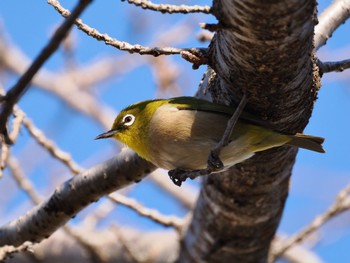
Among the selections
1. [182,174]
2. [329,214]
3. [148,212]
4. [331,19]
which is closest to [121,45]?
[182,174]

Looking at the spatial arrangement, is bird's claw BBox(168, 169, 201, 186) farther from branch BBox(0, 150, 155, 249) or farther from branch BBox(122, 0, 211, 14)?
branch BBox(122, 0, 211, 14)

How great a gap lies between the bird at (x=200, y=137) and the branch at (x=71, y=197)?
25cm

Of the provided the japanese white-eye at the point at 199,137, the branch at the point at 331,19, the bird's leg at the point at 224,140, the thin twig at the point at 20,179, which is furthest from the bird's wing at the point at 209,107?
the thin twig at the point at 20,179

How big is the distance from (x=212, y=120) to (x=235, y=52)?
596 millimetres

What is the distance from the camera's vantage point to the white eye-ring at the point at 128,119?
3.74 m

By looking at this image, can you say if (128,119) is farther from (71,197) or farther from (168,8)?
(168,8)

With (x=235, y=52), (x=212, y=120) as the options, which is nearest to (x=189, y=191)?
(x=212, y=120)

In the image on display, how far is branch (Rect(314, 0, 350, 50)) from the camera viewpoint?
3652 mm

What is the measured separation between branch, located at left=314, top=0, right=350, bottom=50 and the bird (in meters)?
0.69

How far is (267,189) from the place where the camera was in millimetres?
3605

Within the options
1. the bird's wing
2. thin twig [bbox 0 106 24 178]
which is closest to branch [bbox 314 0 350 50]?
the bird's wing

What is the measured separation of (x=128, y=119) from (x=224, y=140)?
1207 millimetres

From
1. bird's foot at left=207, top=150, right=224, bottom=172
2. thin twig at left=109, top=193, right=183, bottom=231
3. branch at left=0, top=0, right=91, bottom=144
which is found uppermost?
thin twig at left=109, top=193, right=183, bottom=231

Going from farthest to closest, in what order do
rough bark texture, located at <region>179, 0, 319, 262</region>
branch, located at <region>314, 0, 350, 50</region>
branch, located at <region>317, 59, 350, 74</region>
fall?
branch, located at <region>314, 0, 350, 50</region> < branch, located at <region>317, 59, 350, 74</region> < rough bark texture, located at <region>179, 0, 319, 262</region>
